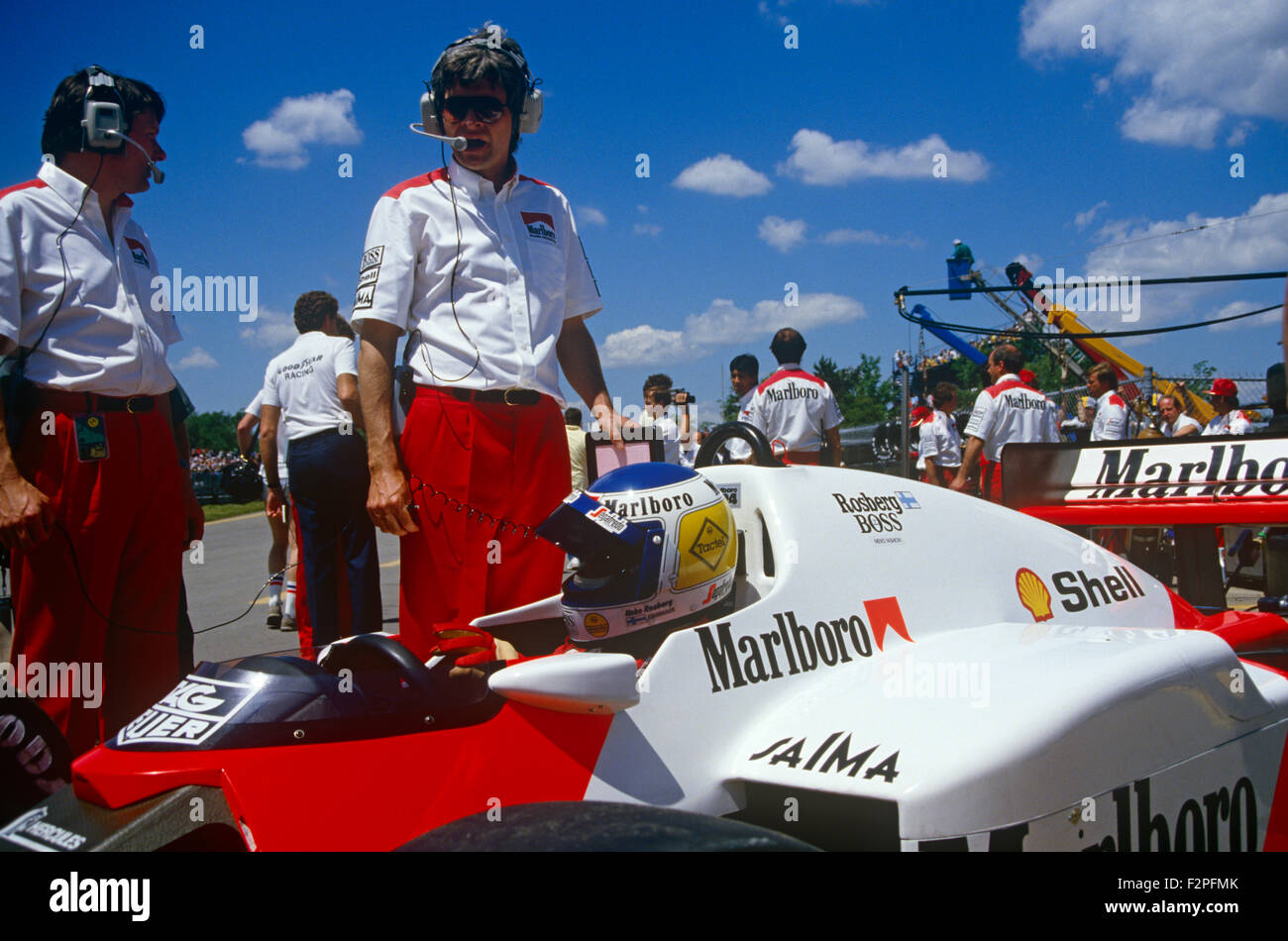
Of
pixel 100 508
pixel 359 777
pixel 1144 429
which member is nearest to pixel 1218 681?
pixel 359 777

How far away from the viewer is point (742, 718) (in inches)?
70.2

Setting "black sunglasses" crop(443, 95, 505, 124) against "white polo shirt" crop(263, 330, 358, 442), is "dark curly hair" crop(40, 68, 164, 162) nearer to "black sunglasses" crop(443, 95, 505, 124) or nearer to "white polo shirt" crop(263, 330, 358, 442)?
"black sunglasses" crop(443, 95, 505, 124)

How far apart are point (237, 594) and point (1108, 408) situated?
304 inches

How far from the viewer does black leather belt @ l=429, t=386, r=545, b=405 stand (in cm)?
223

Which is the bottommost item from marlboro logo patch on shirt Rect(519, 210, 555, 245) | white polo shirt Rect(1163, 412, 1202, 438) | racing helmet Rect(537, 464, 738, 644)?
racing helmet Rect(537, 464, 738, 644)

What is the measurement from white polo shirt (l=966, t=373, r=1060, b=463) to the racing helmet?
205 inches

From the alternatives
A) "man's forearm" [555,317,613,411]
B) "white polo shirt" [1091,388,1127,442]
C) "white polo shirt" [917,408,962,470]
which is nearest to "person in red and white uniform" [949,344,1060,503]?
"white polo shirt" [1091,388,1127,442]

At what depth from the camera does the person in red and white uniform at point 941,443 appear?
992cm

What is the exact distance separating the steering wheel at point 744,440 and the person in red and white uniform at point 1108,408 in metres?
6.70

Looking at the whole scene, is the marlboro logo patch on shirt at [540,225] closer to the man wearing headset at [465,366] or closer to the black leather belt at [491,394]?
the man wearing headset at [465,366]

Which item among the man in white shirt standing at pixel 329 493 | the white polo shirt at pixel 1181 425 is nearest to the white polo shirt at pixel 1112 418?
the white polo shirt at pixel 1181 425

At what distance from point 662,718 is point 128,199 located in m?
2.10

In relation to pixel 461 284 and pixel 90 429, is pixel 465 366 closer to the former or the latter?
pixel 461 284

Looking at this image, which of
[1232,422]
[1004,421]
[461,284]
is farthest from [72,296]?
[1232,422]
